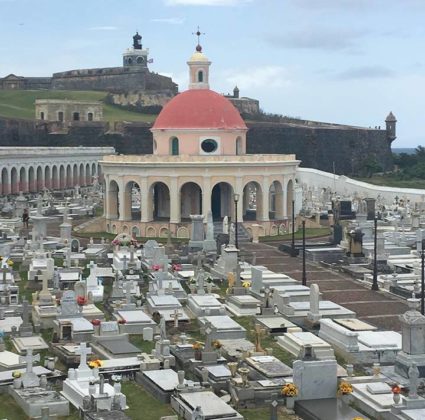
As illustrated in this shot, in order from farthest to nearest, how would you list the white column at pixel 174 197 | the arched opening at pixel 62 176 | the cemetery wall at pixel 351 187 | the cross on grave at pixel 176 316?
1. the arched opening at pixel 62 176
2. the cemetery wall at pixel 351 187
3. the white column at pixel 174 197
4. the cross on grave at pixel 176 316

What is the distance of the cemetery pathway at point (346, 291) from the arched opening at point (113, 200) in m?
9.58

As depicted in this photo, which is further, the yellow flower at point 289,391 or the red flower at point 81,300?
the red flower at point 81,300

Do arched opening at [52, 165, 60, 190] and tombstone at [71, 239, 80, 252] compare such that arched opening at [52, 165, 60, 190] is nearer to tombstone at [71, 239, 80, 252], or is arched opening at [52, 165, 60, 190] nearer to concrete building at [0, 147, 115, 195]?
concrete building at [0, 147, 115, 195]

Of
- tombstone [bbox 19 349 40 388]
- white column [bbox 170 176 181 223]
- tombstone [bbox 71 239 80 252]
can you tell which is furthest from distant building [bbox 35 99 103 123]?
tombstone [bbox 19 349 40 388]

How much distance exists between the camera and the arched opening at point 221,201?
138ft

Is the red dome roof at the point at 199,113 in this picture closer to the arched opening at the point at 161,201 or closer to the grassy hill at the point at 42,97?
the arched opening at the point at 161,201

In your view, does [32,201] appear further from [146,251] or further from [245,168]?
[146,251]

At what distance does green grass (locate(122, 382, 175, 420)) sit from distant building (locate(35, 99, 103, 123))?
7340 centimetres

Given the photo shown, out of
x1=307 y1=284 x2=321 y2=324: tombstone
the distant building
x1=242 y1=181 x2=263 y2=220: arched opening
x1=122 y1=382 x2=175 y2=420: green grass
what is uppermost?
the distant building

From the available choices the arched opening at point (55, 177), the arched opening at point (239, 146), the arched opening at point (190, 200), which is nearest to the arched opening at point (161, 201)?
the arched opening at point (190, 200)

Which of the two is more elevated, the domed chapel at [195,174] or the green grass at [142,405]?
the domed chapel at [195,174]

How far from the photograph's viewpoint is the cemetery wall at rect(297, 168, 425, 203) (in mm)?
51406

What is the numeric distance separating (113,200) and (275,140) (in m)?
43.3

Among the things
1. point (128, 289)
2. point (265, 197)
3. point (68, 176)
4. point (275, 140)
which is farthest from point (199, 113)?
point (275, 140)
